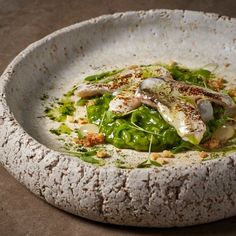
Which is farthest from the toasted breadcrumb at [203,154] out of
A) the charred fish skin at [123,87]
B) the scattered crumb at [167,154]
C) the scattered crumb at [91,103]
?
the scattered crumb at [91,103]

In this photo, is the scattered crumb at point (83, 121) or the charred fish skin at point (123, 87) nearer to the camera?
→ the charred fish skin at point (123, 87)

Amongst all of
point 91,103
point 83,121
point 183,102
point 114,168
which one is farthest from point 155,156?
point 91,103

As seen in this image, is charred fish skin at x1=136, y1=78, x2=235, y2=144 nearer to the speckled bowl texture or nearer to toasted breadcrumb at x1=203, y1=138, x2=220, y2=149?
toasted breadcrumb at x1=203, y1=138, x2=220, y2=149

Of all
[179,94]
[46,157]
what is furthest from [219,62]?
[46,157]

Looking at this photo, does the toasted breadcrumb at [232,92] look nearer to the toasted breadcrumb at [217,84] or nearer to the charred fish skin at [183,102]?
the toasted breadcrumb at [217,84]

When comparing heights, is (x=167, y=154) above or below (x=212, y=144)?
below

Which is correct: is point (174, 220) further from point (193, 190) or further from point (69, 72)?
point (69, 72)

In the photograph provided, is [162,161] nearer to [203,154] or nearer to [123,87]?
[203,154]
